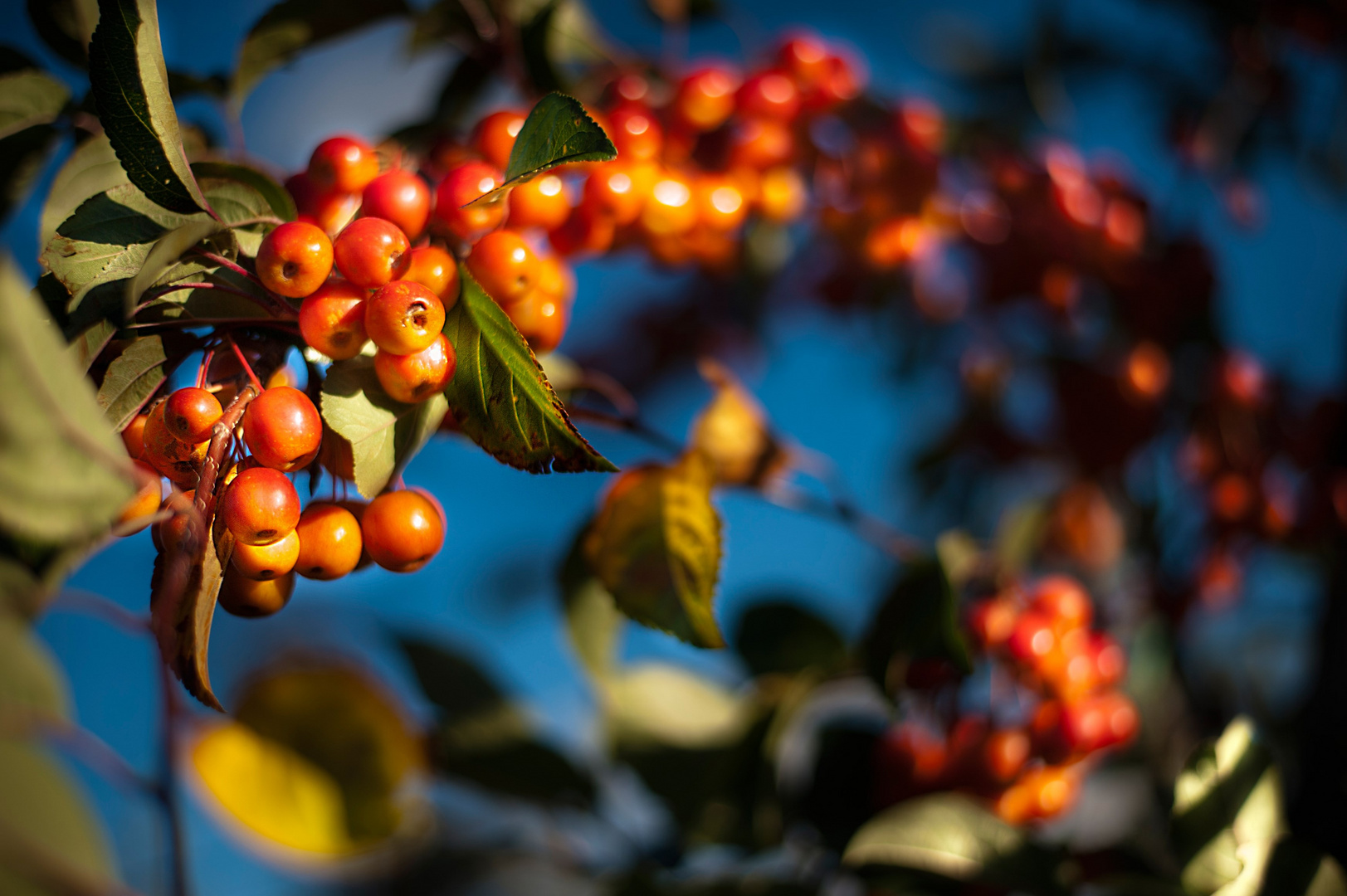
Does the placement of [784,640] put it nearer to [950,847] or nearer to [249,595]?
[950,847]

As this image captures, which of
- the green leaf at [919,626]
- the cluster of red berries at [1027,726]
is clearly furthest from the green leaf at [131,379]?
the cluster of red berries at [1027,726]

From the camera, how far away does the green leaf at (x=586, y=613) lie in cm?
61

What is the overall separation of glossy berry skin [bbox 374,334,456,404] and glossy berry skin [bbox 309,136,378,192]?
12 cm

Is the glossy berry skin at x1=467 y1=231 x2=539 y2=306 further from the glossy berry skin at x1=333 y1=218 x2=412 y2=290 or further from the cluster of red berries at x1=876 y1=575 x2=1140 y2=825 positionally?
the cluster of red berries at x1=876 y1=575 x2=1140 y2=825

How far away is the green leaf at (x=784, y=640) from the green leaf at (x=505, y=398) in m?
0.39

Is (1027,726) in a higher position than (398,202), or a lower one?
lower

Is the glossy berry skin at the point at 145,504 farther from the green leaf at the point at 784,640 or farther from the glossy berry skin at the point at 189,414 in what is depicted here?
the green leaf at the point at 784,640

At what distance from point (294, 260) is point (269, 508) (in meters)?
0.10

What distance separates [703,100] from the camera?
62 centimetres

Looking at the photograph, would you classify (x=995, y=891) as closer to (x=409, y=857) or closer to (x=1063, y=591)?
(x=1063, y=591)

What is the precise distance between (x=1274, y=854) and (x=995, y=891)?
0.21 m

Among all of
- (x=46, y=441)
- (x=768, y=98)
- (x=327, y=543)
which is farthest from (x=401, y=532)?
(x=768, y=98)

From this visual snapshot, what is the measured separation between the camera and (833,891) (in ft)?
2.08

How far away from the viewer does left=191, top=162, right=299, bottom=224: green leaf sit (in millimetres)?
365
